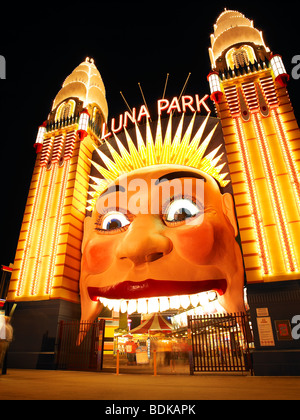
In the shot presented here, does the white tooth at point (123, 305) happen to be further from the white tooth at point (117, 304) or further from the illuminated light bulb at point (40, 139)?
the illuminated light bulb at point (40, 139)

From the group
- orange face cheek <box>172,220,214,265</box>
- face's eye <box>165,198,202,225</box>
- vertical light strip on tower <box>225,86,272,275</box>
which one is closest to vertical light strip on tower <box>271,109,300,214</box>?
vertical light strip on tower <box>225,86,272,275</box>

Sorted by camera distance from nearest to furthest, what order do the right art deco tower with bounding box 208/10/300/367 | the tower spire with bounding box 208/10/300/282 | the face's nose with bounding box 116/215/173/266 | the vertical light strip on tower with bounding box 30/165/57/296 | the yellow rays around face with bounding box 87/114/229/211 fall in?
the face's nose with bounding box 116/215/173/266
the right art deco tower with bounding box 208/10/300/367
the tower spire with bounding box 208/10/300/282
the yellow rays around face with bounding box 87/114/229/211
the vertical light strip on tower with bounding box 30/165/57/296

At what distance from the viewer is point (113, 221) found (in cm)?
1100

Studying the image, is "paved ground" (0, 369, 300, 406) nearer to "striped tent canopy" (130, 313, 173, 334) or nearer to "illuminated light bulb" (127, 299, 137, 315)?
"illuminated light bulb" (127, 299, 137, 315)

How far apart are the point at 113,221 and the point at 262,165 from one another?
20.2 feet

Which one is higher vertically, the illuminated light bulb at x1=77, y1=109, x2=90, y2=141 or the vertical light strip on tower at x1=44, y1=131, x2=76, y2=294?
the illuminated light bulb at x1=77, y1=109, x2=90, y2=141

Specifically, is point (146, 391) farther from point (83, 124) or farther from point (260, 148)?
point (83, 124)

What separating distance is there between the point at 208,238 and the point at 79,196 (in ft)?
25.4

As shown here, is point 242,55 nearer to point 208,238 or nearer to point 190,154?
point 190,154

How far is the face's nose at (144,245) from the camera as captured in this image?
29.3ft

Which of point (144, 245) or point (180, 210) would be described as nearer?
point (144, 245)

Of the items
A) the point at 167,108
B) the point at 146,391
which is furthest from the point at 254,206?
the point at 167,108

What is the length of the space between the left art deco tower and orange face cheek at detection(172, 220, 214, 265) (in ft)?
19.8

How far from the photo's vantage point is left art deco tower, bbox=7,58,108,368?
1271cm
